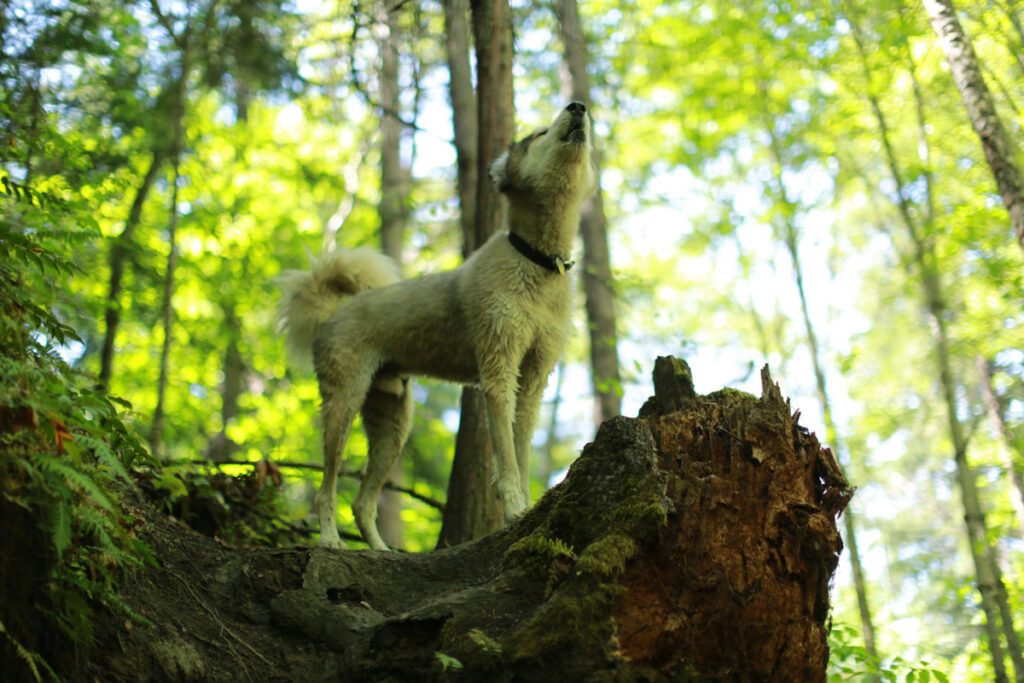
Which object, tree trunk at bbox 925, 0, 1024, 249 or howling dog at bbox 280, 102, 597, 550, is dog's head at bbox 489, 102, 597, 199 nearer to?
howling dog at bbox 280, 102, 597, 550

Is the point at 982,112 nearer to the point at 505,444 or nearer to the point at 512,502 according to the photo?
the point at 505,444

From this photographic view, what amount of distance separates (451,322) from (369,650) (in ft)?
9.84

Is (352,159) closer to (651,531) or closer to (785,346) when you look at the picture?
(785,346)

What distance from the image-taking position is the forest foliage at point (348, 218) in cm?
422

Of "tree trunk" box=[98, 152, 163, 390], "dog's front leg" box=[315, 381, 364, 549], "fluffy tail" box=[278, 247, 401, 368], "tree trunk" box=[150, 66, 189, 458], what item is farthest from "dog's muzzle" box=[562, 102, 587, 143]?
"tree trunk" box=[98, 152, 163, 390]

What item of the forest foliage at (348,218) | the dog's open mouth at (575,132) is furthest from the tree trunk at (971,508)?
the dog's open mouth at (575,132)

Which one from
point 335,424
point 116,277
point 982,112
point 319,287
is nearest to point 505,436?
point 335,424

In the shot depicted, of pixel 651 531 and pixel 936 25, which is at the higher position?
pixel 936 25

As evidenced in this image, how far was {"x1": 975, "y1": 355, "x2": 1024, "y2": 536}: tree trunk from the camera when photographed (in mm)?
8859

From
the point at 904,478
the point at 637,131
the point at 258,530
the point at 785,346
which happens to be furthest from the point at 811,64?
the point at 904,478

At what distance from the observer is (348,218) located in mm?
18531

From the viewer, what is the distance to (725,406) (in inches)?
160

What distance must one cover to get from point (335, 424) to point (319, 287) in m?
1.47

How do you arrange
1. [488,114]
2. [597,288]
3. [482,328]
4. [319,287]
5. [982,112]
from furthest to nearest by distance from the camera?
[597,288] → [488,114] → [319,287] → [982,112] → [482,328]
